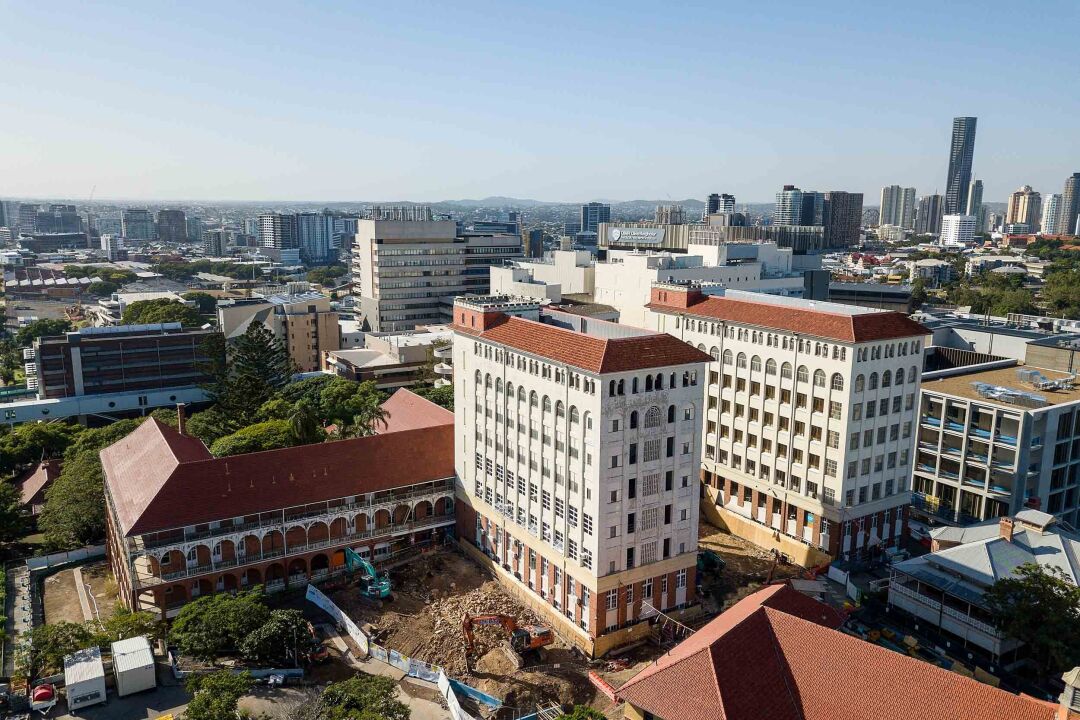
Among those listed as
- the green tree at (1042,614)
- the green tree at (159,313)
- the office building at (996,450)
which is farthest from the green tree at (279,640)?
the green tree at (159,313)

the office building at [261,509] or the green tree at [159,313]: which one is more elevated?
the green tree at [159,313]

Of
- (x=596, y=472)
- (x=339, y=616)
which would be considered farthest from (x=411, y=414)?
(x=596, y=472)

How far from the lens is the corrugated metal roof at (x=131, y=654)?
49.6 m

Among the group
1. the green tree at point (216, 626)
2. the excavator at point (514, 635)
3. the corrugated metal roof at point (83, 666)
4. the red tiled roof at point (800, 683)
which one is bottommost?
the excavator at point (514, 635)

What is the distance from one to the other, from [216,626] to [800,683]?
3643 cm

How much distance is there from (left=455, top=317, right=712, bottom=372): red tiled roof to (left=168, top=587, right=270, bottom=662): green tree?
26321mm

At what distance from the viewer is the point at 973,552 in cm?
5588

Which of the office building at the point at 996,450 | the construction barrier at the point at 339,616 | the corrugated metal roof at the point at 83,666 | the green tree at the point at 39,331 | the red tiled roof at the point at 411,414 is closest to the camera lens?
the corrugated metal roof at the point at 83,666

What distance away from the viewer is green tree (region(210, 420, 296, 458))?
79.7 m

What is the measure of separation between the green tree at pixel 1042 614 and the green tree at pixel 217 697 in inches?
1798

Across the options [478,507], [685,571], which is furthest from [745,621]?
[478,507]

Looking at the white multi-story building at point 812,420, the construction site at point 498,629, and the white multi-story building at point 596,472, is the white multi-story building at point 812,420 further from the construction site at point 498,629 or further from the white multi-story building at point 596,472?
the white multi-story building at point 596,472

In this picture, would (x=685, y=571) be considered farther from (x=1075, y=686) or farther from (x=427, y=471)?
(x=1075, y=686)

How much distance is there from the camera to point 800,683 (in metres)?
38.8
